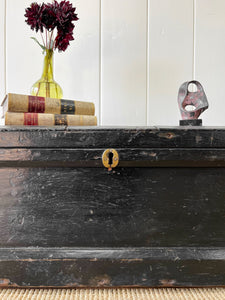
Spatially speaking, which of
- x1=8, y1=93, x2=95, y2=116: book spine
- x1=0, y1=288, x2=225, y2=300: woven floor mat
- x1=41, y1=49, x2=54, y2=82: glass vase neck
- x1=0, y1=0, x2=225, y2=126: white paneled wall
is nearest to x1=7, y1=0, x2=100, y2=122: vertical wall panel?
x1=0, y1=0, x2=225, y2=126: white paneled wall

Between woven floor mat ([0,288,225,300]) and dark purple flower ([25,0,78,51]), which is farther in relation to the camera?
dark purple flower ([25,0,78,51])

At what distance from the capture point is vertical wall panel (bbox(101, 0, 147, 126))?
3.38ft

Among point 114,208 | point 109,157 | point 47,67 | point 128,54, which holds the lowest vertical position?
point 114,208

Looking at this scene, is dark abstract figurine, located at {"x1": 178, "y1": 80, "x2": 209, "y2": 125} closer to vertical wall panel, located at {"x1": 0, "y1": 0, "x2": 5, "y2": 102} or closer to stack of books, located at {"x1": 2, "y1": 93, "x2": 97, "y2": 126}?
stack of books, located at {"x1": 2, "y1": 93, "x2": 97, "y2": 126}

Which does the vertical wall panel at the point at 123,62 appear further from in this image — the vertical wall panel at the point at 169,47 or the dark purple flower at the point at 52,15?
the dark purple flower at the point at 52,15

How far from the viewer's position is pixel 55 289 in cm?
65

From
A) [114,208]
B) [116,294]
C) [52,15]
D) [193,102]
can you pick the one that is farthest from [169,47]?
[116,294]

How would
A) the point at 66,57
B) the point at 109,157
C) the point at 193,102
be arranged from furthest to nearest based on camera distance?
the point at 66,57, the point at 193,102, the point at 109,157

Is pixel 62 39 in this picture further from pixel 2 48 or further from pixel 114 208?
pixel 114 208

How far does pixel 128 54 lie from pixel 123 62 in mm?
39

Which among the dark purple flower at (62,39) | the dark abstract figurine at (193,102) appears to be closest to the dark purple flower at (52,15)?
the dark purple flower at (62,39)

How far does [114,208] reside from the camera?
632mm

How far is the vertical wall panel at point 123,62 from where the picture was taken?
103cm

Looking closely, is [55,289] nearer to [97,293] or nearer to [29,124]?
[97,293]
